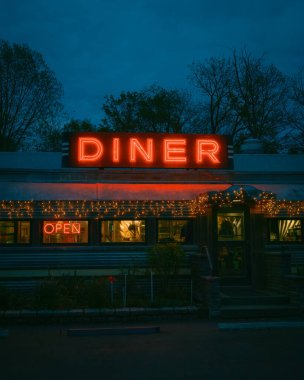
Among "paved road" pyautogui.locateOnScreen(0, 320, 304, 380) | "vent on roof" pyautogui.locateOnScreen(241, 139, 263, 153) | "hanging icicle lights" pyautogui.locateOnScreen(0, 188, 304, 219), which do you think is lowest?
"paved road" pyautogui.locateOnScreen(0, 320, 304, 380)

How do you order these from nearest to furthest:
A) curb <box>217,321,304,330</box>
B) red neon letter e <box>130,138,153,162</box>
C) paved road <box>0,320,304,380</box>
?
paved road <box>0,320,304,380</box>
curb <box>217,321,304,330</box>
red neon letter e <box>130,138,153,162</box>

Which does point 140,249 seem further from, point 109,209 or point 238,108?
point 238,108

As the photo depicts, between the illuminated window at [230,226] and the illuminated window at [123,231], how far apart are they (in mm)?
2031

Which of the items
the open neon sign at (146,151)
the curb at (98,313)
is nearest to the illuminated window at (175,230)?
the open neon sign at (146,151)

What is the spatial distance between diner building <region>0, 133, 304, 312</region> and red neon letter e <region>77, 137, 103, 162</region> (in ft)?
0.09

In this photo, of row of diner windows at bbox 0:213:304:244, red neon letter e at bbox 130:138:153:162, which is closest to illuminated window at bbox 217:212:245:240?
row of diner windows at bbox 0:213:304:244

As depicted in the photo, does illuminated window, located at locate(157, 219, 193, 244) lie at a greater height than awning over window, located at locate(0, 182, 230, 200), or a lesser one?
lesser

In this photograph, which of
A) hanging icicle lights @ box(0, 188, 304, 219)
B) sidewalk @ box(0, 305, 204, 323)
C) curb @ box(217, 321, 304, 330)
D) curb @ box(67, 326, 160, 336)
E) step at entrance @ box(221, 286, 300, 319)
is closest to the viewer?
curb @ box(67, 326, 160, 336)

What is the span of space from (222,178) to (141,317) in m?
4.76

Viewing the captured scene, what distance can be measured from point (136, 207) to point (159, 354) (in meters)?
5.23

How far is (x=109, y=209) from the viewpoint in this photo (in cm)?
1201

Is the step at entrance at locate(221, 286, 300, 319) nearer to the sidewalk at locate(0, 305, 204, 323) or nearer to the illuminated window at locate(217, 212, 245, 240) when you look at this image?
the sidewalk at locate(0, 305, 204, 323)

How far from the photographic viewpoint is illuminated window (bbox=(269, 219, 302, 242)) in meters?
12.8

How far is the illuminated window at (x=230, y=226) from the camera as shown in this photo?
12.5 m
